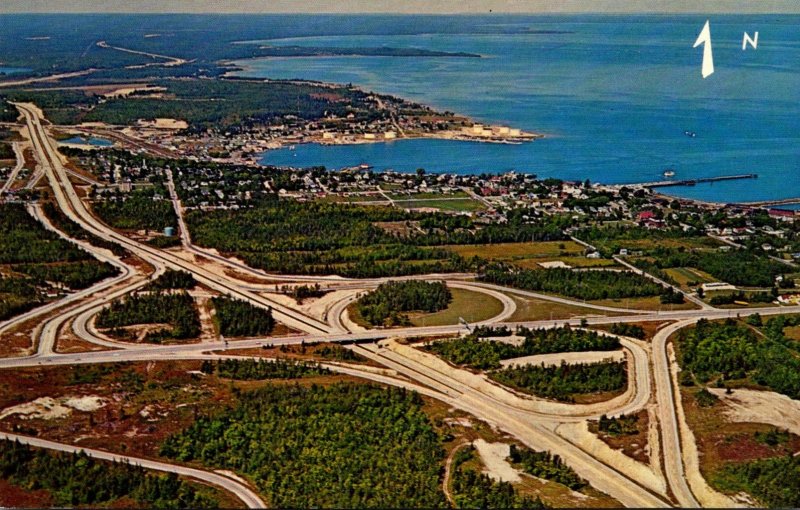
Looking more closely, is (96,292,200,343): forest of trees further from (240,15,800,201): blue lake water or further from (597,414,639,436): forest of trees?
(240,15,800,201): blue lake water

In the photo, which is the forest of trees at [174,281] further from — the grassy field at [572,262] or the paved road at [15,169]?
the paved road at [15,169]

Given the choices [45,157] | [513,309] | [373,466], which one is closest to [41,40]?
[45,157]

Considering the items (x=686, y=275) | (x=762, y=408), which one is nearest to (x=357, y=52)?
(x=686, y=275)

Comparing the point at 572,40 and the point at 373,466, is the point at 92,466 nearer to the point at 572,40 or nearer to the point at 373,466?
the point at 373,466

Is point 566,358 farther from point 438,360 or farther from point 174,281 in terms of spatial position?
point 174,281

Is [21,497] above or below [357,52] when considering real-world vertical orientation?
below

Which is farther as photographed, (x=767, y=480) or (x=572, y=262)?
(x=572, y=262)

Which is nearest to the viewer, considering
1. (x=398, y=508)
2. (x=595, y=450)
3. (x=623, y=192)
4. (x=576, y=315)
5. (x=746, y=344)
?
(x=398, y=508)
